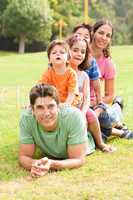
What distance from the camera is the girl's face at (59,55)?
5.62 metres

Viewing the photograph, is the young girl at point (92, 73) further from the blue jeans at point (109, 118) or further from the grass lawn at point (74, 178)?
the grass lawn at point (74, 178)

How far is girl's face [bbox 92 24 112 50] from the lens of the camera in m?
6.62

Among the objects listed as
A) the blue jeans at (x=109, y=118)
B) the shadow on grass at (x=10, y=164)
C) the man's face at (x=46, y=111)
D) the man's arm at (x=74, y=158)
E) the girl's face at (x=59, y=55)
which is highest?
the girl's face at (x=59, y=55)

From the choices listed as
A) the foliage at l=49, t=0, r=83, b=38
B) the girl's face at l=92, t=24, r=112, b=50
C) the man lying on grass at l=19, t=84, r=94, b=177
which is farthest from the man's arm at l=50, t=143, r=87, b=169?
the foliage at l=49, t=0, r=83, b=38

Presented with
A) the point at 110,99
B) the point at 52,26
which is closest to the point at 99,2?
the point at 52,26

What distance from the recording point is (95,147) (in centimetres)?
611

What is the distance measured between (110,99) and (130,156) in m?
1.36

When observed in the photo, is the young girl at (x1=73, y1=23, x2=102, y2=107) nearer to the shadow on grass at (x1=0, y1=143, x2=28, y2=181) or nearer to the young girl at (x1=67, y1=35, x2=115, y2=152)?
the young girl at (x1=67, y1=35, x2=115, y2=152)

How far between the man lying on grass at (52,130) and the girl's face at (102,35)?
1543 millimetres

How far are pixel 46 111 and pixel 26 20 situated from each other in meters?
37.2

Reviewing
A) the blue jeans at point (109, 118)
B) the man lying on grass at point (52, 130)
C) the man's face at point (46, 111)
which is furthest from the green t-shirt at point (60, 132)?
the blue jeans at point (109, 118)

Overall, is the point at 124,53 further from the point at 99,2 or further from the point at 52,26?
the point at 99,2

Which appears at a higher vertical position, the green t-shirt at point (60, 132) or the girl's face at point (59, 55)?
the girl's face at point (59, 55)

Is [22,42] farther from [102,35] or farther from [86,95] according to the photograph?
[86,95]
